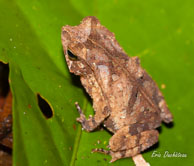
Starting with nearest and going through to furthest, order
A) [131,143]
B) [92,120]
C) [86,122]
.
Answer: [86,122]
[92,120]
[131,143]

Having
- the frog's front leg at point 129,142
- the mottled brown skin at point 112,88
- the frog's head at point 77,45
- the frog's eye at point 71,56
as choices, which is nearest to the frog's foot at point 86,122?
the mottled brown skin at point 112,88

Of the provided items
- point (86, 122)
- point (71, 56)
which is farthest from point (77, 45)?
point (86, 122)

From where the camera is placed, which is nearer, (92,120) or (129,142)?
(92,120)

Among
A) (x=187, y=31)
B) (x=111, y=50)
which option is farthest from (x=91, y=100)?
(x=187, y=31)

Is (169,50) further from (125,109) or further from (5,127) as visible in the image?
(5,127)

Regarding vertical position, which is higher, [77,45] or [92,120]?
[77,45]

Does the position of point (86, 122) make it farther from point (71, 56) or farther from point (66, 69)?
point (71, 56)

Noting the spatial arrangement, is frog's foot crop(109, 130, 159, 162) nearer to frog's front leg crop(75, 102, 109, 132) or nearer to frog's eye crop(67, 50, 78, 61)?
frog's front leg crop(75, 102, 109, 132)
